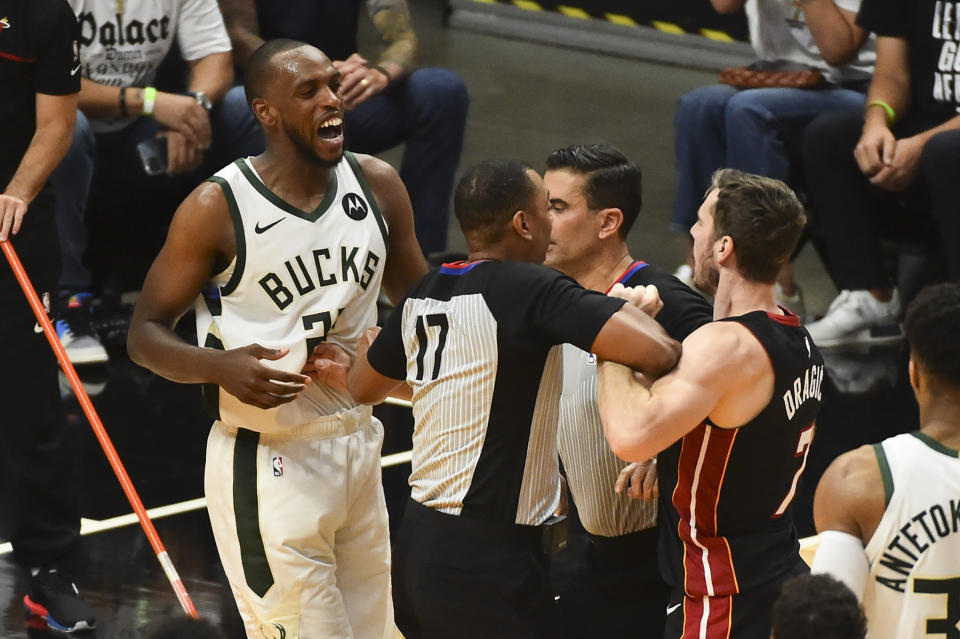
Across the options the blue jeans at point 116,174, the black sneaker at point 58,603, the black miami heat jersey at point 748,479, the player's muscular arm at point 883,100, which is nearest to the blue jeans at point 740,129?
the player's muscular arm at point 883,100

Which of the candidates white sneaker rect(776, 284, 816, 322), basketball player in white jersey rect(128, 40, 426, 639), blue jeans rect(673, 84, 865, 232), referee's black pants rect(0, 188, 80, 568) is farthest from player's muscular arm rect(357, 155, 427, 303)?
white sneaker rect(776, 284, 816, 322)

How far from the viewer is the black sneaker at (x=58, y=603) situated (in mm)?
4590

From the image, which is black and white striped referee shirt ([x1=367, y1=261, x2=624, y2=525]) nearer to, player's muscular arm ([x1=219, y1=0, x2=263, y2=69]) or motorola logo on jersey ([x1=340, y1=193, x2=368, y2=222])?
motorola logo on jersey ([x1=340, y1=193, x2=368, y2=222])

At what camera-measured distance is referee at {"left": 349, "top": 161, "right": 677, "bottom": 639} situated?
10.9ft

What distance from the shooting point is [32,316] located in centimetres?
467

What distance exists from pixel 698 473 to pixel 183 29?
15.7 ft

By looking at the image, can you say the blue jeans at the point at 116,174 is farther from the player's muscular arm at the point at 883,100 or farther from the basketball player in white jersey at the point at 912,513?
the basketball player in white jersey at the point at 912,513

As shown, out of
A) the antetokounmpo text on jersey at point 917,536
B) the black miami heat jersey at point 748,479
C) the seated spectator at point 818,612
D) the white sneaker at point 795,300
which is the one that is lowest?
the white sneaker at point 795,300

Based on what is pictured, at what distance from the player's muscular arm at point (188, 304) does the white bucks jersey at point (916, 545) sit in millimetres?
1369

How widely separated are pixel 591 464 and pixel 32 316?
188 cm

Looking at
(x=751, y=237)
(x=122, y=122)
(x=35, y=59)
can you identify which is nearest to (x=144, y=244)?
(x=122, y=122)

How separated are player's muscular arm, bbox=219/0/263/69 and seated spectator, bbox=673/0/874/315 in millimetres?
2234

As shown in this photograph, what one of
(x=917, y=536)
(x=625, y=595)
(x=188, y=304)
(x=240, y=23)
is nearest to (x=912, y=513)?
(x=917, y=536)

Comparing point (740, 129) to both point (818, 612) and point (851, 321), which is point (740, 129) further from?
point (818, 612)
